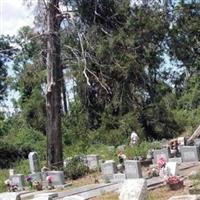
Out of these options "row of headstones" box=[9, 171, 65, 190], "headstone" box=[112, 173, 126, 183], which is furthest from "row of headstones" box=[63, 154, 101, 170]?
"headstone" box=[112, 173, 126, 183]

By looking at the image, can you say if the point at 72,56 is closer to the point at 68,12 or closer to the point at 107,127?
the point at 68,12

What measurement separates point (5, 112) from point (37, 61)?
31.0 m

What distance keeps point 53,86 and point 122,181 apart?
636 centimetres

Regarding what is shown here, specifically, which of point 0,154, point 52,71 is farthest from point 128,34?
point 0,154

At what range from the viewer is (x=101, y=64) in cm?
2283

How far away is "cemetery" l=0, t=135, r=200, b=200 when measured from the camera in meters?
11.3

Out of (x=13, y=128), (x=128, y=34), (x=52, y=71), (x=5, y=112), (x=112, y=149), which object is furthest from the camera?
→ (x=5, y=112)

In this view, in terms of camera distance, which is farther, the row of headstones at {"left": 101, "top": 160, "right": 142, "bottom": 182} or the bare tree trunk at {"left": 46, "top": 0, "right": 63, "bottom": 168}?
the bare tree trunk at {"left": 46, "top": 0, "right": 63, "bottom": 168}

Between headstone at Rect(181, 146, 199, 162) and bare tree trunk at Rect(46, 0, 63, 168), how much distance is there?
4.45m

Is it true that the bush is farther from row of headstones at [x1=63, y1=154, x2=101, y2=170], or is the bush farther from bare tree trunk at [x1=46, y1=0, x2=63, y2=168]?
bare tree trunk at [x1=46, y1=0, x2=63, y2=168]

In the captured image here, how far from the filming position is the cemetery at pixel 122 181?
11.3 meters

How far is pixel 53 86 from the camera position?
20.9 m

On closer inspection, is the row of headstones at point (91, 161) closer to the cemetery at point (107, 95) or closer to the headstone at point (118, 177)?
the cemetery at point (107, 95)

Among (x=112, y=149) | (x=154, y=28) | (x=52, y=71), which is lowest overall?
(x=112, y=149)
